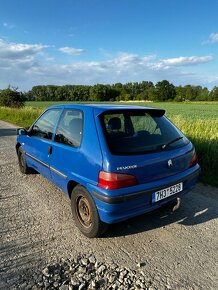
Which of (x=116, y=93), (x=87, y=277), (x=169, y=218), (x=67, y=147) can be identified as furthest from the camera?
(x=116, y=93)

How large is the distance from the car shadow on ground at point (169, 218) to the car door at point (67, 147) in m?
1.02

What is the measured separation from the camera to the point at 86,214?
11.3 feet

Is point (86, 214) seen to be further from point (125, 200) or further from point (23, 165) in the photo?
point (23, 165)

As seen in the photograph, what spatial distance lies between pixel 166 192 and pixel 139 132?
0.87 m

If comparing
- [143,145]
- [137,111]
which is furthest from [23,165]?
[143,145]

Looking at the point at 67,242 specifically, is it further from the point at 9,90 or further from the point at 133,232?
the point at 9,90

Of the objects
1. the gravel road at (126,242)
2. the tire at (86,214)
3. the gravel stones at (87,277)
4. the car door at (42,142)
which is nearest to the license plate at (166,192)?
the gravel road at (126,242)

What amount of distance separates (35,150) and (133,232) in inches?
94.3

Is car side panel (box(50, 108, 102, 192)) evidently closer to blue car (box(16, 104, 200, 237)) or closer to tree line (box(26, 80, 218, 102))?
blue car (box(16, 104, 200, 237))

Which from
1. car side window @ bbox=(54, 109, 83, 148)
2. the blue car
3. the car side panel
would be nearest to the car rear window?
the blue car

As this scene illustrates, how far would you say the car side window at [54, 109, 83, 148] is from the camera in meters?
3.48

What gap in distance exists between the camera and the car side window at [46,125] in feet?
14.1

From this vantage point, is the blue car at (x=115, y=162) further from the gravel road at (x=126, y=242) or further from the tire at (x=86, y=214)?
the gravel road at (x=126, y=242)

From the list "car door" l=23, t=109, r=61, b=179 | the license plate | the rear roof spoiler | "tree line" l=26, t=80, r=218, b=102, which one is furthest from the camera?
"tree line" l=26, t=80, r=218, b=102
